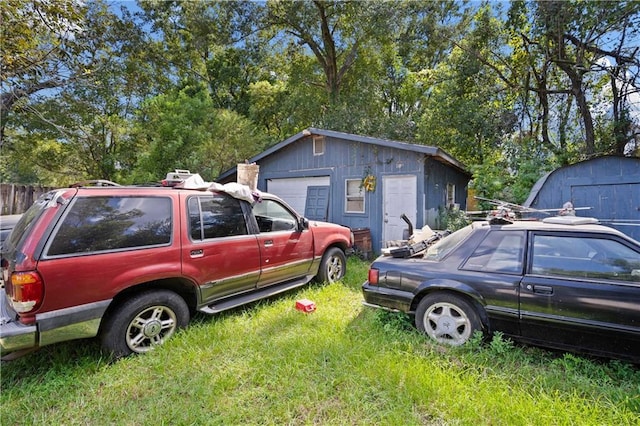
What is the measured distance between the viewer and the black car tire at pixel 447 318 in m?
3.31

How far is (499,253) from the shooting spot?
3289 mm

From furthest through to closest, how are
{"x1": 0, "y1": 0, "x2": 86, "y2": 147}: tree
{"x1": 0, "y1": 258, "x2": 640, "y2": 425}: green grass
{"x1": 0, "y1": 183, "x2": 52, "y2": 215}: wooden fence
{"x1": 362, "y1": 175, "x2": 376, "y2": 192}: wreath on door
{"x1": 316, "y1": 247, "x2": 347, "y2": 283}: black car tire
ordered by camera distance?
{"x1": 0, "y1": 183, "x2": 52, "y2": 215}: wooden fence
{"x1": 362, "y1": 175, "x2": 376, "y2": 192}: wreath on door
{"x1": 316, "y1": 247, "x2": 347, "y2": 283}: black car tire
{"x1": 0, "y1": 0, "x2": 86, "y2": 147}: tree
{"x1": 0, "y1": 258, "x2": 640, "y2": 425}: green grass

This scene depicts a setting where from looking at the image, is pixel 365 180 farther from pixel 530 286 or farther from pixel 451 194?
pixel 530 286

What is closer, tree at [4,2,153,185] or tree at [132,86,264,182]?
tree at [132,86,264,182]

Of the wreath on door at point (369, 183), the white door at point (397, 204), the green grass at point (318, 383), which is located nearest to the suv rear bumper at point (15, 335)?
the green grass at point (318, 383)

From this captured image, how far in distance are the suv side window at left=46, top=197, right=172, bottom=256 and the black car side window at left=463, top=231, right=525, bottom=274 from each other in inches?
133

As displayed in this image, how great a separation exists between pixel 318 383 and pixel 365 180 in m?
6.73

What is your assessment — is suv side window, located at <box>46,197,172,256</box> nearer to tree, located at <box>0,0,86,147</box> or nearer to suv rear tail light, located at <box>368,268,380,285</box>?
suv rear tail light, located at <box>368,268,380,285</box>

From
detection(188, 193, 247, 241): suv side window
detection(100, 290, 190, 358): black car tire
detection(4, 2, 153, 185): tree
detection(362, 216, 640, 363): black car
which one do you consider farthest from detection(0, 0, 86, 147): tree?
detection(4, 2, 153, 185): tree

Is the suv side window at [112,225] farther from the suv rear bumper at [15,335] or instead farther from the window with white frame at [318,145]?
the window with white frame at [318,145]

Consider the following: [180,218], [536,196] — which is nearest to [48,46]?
[180,218]

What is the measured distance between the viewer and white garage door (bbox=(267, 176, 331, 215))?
1008 centimetres

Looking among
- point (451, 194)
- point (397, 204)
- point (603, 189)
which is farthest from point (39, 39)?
point (603, 189)

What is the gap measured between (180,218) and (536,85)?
51.5ft
